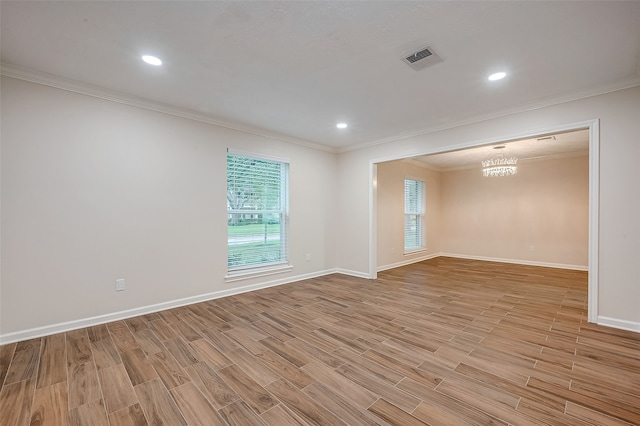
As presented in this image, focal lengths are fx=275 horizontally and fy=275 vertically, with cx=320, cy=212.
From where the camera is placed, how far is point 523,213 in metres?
7.15

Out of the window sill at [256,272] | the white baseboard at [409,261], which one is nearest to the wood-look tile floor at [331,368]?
the window sill at [256,272]

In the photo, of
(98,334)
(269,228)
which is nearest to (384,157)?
(269,228)

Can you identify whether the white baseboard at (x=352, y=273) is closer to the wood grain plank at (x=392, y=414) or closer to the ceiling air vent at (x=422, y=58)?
the wood grain plank at (x=392, y=414)

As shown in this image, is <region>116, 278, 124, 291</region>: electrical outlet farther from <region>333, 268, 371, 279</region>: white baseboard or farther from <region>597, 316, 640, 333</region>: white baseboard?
<region>597, 316, 640, 333</region>: white baseboard

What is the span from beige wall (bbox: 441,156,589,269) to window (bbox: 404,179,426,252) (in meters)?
1.22

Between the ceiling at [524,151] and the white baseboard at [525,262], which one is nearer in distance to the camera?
the ceiling at [524,151]

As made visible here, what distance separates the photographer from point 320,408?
1800 mm

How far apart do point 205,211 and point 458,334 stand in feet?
11.9

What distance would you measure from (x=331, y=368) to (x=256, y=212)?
304 centimetres

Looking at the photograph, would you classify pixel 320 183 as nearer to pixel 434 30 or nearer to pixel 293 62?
pixel 293 62

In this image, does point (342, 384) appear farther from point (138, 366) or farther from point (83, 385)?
point (83, 385)

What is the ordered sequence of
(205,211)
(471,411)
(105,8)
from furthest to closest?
1. (205,211)
2. (105,8)
3. (471,411)

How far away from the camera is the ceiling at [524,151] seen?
5.21 metres

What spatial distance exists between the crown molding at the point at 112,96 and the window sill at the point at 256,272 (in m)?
2.32
